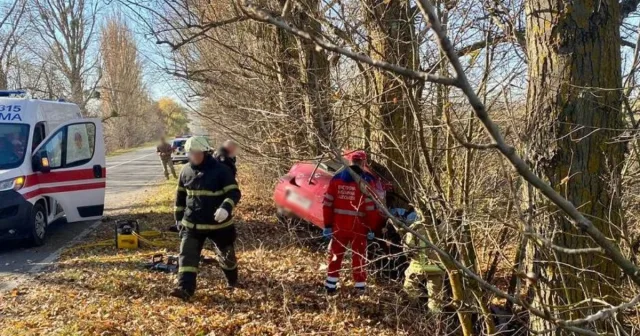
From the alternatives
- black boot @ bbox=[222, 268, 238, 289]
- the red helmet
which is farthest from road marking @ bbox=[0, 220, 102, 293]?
the red helmet

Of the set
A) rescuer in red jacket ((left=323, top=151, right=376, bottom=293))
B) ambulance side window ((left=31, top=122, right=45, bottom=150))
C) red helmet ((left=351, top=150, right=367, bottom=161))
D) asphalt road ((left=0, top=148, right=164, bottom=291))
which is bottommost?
asphalt road ((left=0, top=148, right=164, bottom=291))

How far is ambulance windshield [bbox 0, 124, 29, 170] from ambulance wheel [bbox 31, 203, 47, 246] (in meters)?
0.79

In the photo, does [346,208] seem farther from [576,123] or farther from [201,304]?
[576,123]

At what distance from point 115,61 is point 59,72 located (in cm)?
916

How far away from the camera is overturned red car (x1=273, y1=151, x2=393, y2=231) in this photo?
300 inches

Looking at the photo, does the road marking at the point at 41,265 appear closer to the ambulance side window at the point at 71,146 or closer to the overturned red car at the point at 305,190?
the ambulance side window at the point at 71,146

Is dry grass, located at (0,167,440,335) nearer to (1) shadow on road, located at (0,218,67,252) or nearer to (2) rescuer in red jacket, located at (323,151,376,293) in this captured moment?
(2) rescuer in red jacket, located at (323,151,376,293)

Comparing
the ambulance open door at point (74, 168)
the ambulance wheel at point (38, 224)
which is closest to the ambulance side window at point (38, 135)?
the ambulance open door at point (74, 168)

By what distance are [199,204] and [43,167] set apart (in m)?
4.27

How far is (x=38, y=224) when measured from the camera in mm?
8820

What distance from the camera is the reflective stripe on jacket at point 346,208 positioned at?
6.03 m

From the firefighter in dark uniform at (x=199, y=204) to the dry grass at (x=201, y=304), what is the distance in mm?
380

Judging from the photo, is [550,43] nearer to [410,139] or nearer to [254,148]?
[410,139]

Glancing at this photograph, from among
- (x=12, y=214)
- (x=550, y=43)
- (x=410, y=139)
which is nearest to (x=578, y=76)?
(x=550, y=43)
